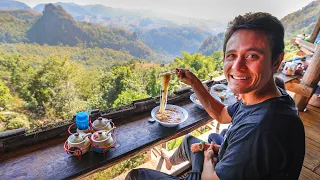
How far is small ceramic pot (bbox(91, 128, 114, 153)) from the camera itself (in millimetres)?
1222

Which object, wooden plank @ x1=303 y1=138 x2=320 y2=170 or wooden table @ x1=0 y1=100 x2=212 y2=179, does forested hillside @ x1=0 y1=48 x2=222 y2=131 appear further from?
wooden table @ x1=0 y1=100 x2=212 y2=179

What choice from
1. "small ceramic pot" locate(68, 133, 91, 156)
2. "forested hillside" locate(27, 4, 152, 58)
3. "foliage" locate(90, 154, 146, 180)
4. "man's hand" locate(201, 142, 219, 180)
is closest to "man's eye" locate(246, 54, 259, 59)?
"man's hand" locate(201, 142, 219, 180)

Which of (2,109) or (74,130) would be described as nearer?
(74,130)

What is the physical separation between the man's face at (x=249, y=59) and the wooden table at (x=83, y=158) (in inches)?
30.4

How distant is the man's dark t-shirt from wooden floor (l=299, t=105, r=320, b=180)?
1627mm

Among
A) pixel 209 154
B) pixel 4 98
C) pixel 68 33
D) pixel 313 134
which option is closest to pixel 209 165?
pixel 209 154

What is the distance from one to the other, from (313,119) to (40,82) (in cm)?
2761

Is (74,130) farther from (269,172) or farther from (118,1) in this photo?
(118,1)

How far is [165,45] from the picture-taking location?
82.2m

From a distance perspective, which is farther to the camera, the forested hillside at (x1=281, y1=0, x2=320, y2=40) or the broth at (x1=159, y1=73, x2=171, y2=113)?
the forested hillside at (x1=281, y1=0, x2=320, y2=40)

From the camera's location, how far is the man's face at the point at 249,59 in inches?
39.4

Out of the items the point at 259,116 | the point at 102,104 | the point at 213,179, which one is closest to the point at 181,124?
the point at 213,179

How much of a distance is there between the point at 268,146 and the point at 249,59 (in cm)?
49

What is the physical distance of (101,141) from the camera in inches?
48.0
